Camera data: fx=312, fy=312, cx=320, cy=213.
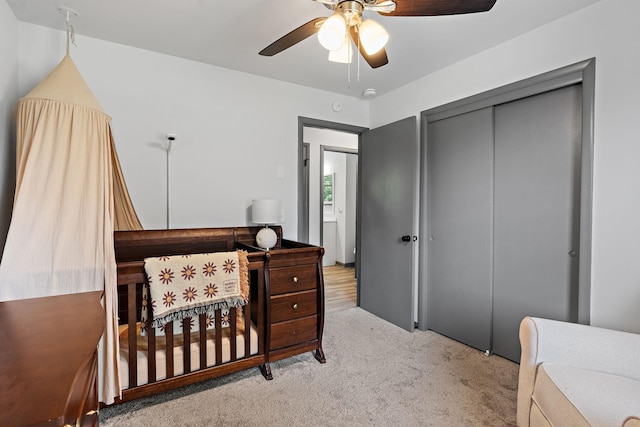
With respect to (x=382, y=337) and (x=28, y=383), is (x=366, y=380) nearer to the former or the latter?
(x=382, y=337)

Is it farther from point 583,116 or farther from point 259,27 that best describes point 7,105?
point 583,116

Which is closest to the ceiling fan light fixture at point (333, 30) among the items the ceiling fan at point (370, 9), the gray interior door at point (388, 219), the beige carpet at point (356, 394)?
the ceiling fan at point (370, 9)

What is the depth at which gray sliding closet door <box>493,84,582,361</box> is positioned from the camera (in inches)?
79.5

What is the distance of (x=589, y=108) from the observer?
6.09 feet

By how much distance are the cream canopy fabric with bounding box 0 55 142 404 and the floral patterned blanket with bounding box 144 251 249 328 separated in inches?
7.9

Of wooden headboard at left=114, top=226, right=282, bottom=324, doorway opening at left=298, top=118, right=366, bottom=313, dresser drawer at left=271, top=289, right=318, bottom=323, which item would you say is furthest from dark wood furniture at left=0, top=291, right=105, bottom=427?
doorway opening at left=298, top=118, right=366, bottom=313

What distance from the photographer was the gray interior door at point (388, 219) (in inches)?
114

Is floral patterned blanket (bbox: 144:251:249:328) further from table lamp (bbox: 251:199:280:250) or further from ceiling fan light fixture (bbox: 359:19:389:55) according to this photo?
ceiling fan light fixture (bbox: 359:19:389:55)

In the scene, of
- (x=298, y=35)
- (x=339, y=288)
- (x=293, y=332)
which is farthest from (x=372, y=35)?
(x=339, y=288)

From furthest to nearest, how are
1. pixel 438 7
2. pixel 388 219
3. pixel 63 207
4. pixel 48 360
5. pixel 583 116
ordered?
pixel 388 219 < pixel 583 116 < pixel 63 207 < pixel 438 7 < pixel 48 360

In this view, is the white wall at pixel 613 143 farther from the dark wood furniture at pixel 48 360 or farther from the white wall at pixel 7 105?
the white wall at pixel 7 105

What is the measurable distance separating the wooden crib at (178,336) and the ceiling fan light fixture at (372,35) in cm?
139

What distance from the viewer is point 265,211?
2.56 meters

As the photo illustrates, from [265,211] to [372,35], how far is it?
5.09 ft
